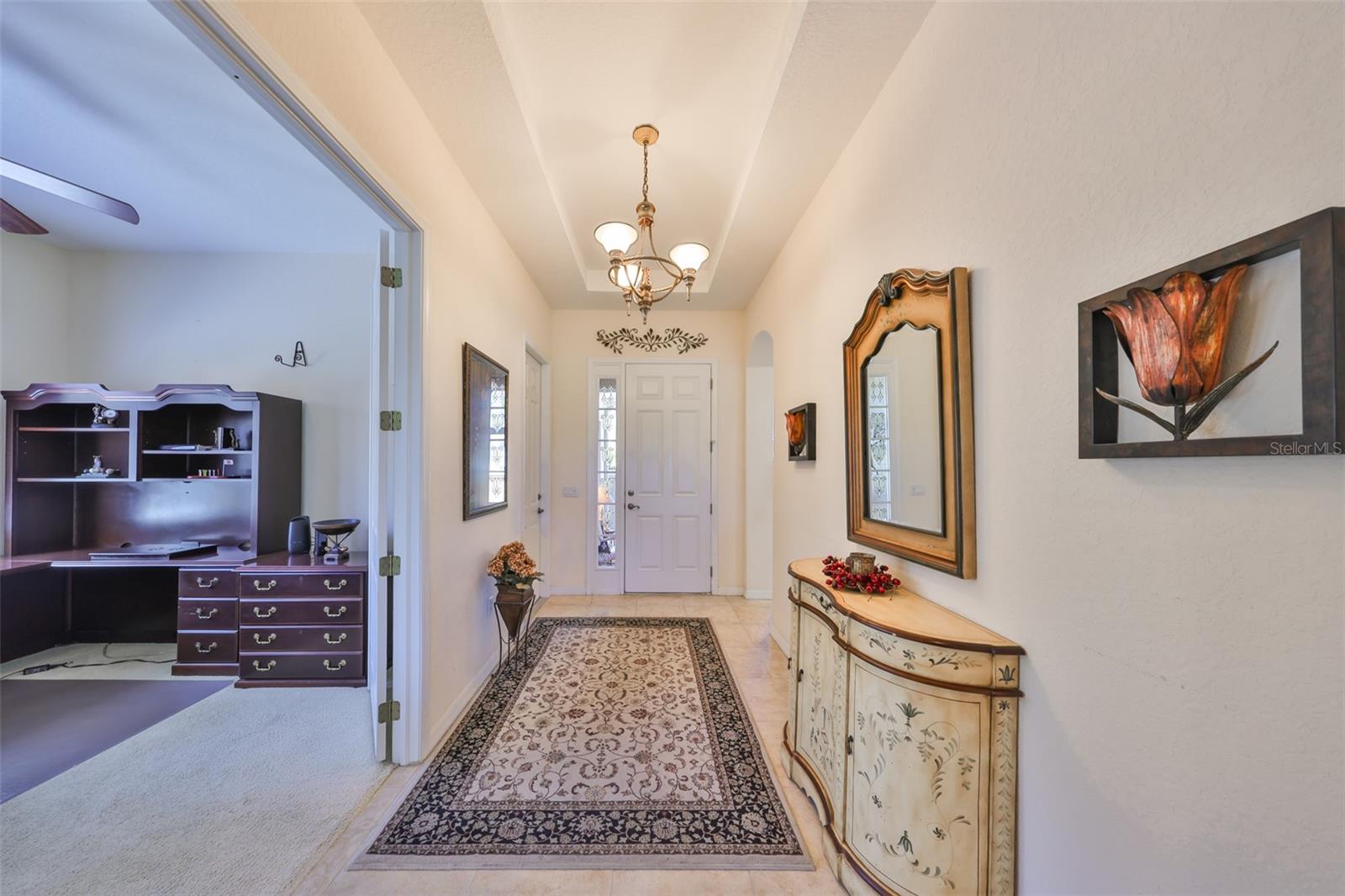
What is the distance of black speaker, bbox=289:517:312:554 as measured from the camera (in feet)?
10.2

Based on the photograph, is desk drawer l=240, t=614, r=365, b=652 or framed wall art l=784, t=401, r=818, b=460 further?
desk drawer l=240, t=614, r=365, b=652

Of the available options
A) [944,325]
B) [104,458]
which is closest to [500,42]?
[944,325]

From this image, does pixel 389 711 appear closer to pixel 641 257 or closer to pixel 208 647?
pixel 208 647

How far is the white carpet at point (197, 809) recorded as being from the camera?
4.99 ft

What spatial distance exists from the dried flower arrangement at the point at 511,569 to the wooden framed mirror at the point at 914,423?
1.90m

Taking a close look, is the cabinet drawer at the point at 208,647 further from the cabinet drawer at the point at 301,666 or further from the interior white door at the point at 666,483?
the interior white door at the point at 666,483

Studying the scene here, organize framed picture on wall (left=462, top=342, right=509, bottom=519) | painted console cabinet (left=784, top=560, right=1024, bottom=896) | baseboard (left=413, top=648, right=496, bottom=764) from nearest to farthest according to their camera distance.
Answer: painted console cabinet (left=784, top=560, right=1024, bottom=896)
baseboard (left=413, top=648, right=496, bottom=764)
framed picture on wall (left=462, top=342, right=509, bottom=519)

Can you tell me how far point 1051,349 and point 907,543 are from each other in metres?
0.80

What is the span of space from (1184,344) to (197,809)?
3278 millimetres

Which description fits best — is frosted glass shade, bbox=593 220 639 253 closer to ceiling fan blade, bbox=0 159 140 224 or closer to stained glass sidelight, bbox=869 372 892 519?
stained glass sidelight, bbox=869 372 892 519

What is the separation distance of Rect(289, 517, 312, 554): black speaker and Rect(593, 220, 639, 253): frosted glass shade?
2722 millimetres

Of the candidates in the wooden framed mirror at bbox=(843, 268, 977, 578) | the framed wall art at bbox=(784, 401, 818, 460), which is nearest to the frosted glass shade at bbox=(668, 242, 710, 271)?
the wooden framed mirror at bbox=(843, 268, 977, 578)

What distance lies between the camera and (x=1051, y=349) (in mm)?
1141

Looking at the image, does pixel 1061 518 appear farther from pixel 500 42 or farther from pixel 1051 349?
pixel 500 42
